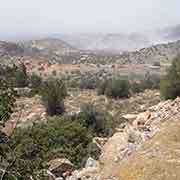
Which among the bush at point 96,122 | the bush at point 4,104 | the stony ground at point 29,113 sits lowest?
the stony ground at point 29,113

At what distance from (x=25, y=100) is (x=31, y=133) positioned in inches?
528

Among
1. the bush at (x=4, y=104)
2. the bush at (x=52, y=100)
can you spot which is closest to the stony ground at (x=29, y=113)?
the bush at (x=52, y=100)

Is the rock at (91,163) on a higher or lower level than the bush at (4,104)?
lower

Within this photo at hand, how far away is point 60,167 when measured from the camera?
1711cm

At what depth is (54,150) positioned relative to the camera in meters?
19.6

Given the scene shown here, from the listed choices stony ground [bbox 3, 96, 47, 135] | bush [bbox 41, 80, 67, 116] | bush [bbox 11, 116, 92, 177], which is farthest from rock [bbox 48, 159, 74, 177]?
bush [bbox 41, 80, 67, 116]

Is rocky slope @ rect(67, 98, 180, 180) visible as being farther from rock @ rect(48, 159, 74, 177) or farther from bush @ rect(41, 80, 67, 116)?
bush @ rect(41, 80, 67, 116)

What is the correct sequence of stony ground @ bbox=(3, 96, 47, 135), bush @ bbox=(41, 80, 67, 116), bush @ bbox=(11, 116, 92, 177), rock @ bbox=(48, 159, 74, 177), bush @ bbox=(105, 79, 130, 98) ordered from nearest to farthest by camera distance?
rock @ bbox=(48, 159, 74, 177) < bush @ bbox=(11, 116, 92, 177) < stony ground @ bbox=(3, 96, 47, 135) < bush @ bbox=(41, 80, 67, 116) < bush @ bbox=(105, 79, 130, 98)

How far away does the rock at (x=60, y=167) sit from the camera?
16.9m

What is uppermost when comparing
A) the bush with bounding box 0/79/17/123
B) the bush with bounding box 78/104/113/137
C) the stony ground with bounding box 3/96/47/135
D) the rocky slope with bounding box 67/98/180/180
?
the bush with bounding box 0/79/17/123

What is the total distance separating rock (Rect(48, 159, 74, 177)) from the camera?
16.9 metres

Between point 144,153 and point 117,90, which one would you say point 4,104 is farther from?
point 117,90

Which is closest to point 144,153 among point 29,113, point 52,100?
point 29,113

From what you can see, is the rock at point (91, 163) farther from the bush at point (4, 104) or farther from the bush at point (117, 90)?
the bush at point (117, 90)
